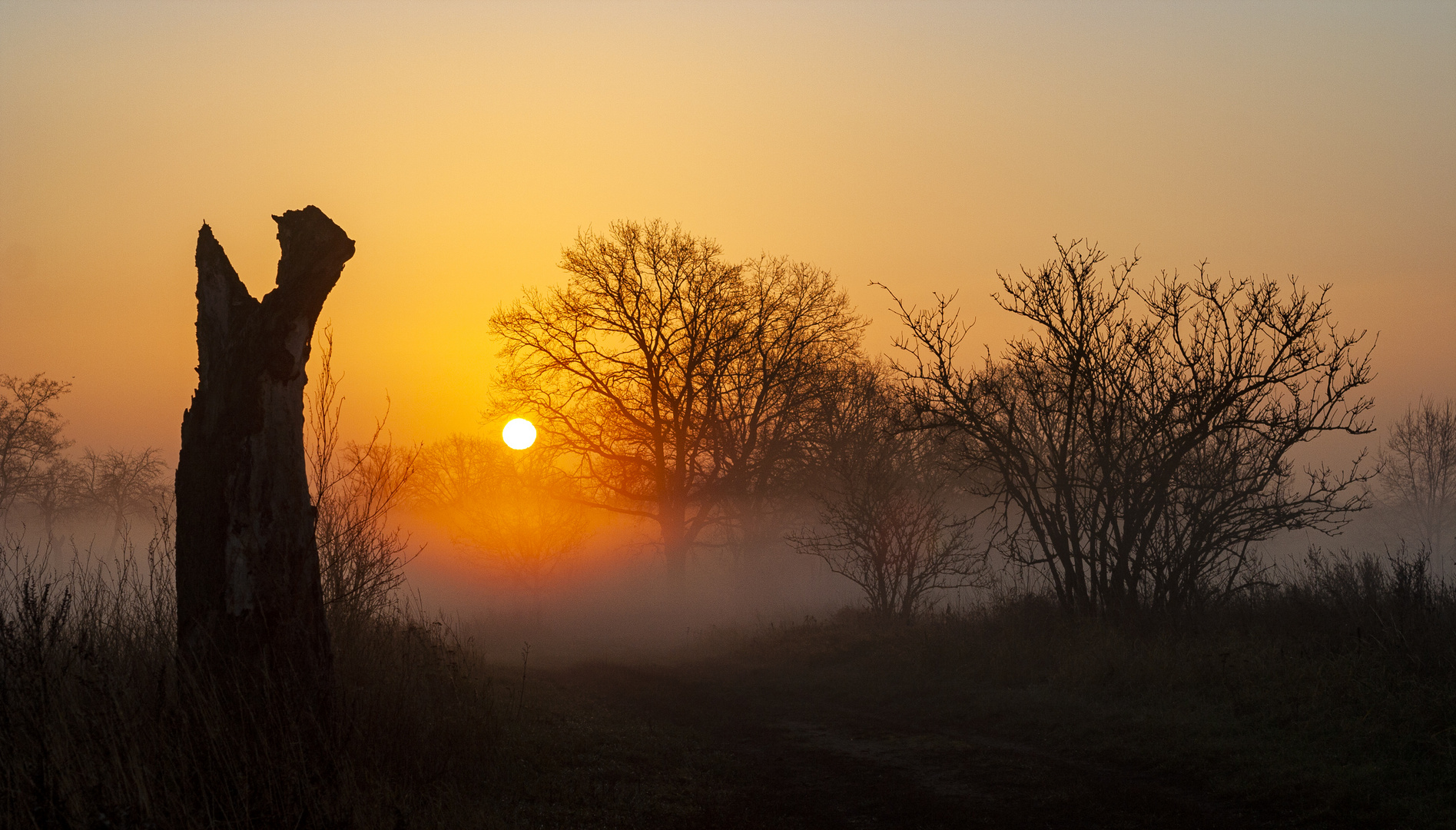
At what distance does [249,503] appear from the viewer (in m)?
5.55

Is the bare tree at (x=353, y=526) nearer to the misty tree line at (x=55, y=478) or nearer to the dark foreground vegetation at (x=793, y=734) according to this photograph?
the dark foreground vegetation at (x=793, y=734)

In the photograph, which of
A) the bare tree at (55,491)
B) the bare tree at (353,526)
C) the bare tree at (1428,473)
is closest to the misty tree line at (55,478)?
the bare tree at (55,491)

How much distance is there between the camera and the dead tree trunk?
5492 millimetres

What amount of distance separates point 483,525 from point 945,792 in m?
29.5

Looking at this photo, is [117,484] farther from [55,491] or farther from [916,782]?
[916,782]

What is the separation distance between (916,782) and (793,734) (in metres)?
2.60

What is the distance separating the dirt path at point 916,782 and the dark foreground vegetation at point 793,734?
0.03 metres

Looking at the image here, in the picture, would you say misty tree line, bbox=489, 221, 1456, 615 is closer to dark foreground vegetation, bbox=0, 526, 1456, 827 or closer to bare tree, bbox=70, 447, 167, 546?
dark foreground vegetation, bbox=0, 526, 1456, 827

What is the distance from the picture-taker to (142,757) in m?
4.89

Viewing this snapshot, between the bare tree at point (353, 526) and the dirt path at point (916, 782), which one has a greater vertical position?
the bare tree at point (353, 526)

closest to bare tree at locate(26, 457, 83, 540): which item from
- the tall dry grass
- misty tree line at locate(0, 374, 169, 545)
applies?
misty tree line at locate(0, 374, 169, 545)

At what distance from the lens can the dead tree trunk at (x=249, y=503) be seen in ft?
18.0

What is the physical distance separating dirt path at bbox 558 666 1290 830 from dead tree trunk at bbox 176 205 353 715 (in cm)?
325

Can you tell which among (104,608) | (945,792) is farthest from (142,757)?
(945,792)
